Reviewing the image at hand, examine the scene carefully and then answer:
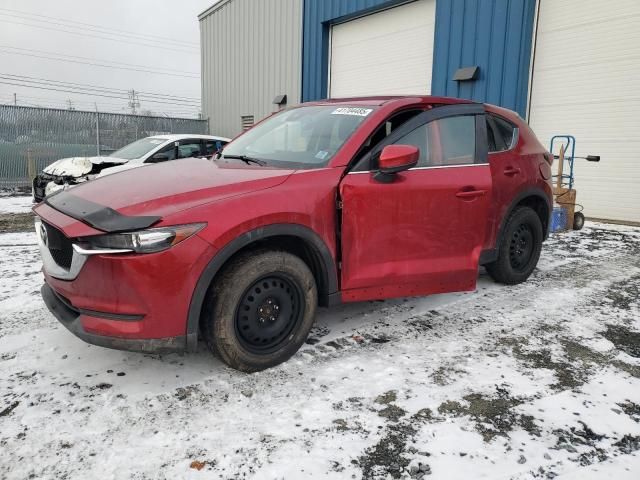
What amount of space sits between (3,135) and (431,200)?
605 inches

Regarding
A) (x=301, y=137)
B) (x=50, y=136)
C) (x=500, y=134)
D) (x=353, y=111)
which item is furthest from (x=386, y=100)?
(x=50, y=136)

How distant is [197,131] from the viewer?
20.0 meters

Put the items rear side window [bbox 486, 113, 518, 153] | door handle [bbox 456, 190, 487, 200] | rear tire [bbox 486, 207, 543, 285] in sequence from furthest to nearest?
1. rear tire [bbox 486, 207, 543, 285]
2. rear side window [bbox 486, 113, 518, 153]
3. door handle [bbox 456, 190, 487, 200]

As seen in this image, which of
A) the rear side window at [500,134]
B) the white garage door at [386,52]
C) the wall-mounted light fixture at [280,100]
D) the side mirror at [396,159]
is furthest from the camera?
the wall-mounted light fixture at [280,100]

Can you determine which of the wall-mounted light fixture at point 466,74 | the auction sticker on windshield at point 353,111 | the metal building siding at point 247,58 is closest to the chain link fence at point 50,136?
the metal building siding at point 247,58

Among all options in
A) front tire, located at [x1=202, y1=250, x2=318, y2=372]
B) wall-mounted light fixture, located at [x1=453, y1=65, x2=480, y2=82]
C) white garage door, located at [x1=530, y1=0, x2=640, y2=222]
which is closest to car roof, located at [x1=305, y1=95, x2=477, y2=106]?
front tire, located at [x1=202, y1=250, x2=318, y2=372]

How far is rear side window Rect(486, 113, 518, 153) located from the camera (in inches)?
165

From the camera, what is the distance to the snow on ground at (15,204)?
9.48 metres

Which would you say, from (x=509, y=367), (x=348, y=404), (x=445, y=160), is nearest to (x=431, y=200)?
(x=445, y=160)

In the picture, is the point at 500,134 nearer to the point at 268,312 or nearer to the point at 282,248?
the point at 282,248

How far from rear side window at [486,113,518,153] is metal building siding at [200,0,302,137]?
11.6 metres

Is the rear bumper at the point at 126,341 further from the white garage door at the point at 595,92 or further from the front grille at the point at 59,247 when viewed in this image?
the white garage door at the point at 595,92

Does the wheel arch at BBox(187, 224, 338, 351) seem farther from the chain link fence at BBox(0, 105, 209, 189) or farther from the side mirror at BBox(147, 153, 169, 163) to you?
the chain link fence at BBox(0, 105, 209, 189)

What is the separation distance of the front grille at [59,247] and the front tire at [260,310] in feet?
2.55
